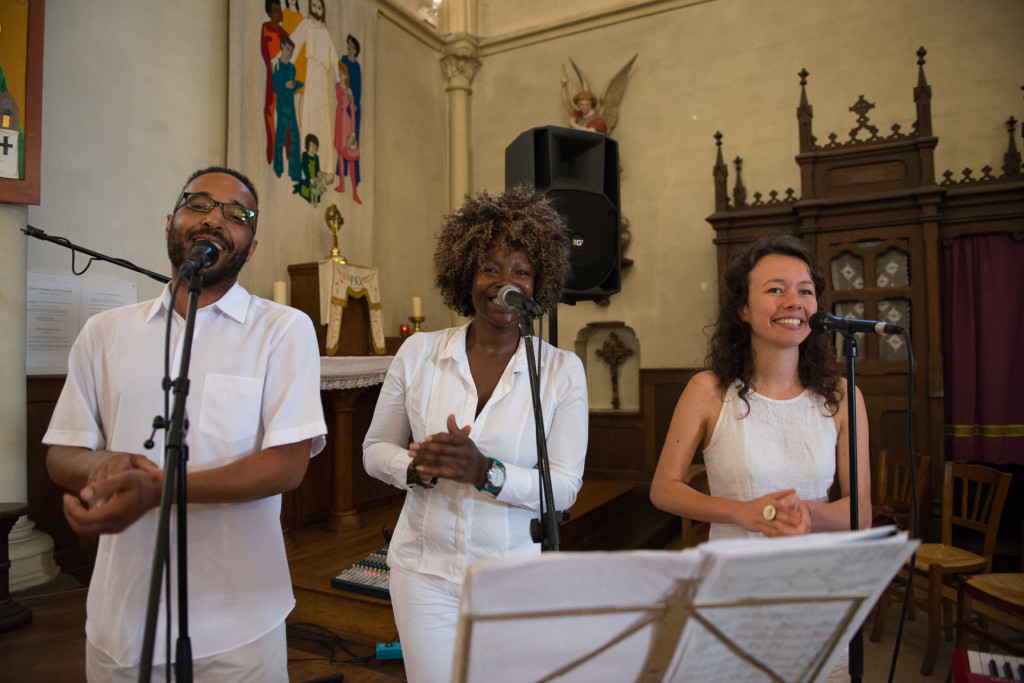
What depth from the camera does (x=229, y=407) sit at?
4.62ft

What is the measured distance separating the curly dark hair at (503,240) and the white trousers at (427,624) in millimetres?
802

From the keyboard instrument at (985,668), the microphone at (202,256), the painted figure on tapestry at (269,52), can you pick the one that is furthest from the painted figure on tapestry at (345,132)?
the keyboard instrument at (985,668)

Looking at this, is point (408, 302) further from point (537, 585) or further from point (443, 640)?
point (537, 585)

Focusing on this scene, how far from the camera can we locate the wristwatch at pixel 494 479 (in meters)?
1.47

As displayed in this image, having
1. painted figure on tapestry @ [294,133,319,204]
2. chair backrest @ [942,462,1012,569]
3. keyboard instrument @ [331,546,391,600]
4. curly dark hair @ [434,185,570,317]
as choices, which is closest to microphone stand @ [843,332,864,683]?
curly dark hair @ [434,185,570,317]

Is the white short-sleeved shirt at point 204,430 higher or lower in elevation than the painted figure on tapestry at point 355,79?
lower

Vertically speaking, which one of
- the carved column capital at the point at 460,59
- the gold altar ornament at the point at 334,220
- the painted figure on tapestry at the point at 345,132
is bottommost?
the gold altar ornament at the point at 334,220

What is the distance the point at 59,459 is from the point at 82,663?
1.89 m

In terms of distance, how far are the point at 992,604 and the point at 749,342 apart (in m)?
2.17

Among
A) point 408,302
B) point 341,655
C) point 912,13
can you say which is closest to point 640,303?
point 408,302

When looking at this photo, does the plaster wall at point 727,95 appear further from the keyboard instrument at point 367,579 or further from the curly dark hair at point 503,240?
Result: the curly dark hair at point 503,240

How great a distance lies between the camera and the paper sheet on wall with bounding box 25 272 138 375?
3.67 m

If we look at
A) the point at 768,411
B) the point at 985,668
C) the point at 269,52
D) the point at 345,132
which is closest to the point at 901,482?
the point at 985,668

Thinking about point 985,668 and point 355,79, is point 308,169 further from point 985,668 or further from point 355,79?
point 985,668
